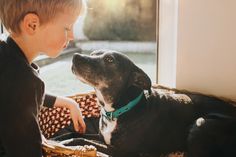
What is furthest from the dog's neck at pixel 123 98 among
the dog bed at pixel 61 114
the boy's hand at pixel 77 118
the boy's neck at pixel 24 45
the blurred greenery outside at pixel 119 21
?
the blurred greenery outside at pixel 119 21

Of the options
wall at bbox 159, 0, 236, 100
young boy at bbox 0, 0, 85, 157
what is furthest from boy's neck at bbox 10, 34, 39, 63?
wall at bbox 159, 0, 236, 100

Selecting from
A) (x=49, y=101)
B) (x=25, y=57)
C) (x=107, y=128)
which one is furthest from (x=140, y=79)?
(x=25, y=57)

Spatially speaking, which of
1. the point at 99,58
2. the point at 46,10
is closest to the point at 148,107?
the point at 99,58

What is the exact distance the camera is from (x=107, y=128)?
133 centimetres

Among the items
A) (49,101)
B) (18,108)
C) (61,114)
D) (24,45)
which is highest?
(24,45)

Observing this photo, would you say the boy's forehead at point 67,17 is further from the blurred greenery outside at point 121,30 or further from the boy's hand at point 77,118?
the blurred greenery outside at point 121,30

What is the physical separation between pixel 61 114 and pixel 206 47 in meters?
0.61

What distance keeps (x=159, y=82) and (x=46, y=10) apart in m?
0.80

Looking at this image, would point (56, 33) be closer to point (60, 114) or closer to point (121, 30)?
point (60, 114)

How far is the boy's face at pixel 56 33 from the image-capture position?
1.03 meters

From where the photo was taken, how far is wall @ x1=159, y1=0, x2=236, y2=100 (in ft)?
4.59

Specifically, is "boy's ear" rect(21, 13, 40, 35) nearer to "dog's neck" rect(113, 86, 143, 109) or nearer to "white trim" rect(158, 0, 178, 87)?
"dog's neck" rect(113, 86, 143, 109)

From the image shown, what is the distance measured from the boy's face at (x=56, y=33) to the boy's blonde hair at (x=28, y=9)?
0.02 meters

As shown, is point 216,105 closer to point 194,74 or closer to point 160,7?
point 194,74
